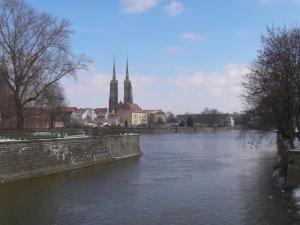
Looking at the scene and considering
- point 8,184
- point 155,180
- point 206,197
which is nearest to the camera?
point 206,197

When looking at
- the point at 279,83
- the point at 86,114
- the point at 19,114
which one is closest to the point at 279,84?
the point at 279,83

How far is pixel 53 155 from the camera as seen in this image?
3544 cm

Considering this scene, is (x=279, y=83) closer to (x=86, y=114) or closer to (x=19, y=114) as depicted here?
(x=19, y=114)

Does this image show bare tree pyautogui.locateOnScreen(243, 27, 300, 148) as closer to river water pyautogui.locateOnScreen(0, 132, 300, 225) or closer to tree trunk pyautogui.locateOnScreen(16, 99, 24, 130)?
river water pyautogui.locateOnScreen(0, 132, 300, 225)

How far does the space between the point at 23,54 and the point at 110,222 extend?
95.7 ft

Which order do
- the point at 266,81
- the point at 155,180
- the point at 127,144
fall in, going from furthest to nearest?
the point at 127,144 → the point at 266,81 → the point at 155,180

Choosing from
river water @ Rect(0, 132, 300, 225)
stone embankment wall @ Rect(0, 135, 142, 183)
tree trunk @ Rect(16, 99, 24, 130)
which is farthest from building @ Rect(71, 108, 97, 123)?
river water @ Rect(0, 132, 300, 225)

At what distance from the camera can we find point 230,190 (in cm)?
2594

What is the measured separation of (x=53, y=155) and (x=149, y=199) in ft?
45.6

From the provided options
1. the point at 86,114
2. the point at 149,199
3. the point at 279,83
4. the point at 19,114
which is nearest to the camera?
the point at 149,199

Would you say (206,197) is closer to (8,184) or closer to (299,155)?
(299,155)

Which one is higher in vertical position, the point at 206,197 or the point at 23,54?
the point at 23,54

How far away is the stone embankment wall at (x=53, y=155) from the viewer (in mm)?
30017

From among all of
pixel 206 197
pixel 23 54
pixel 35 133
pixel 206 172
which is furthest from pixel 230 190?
pixel 23 54
